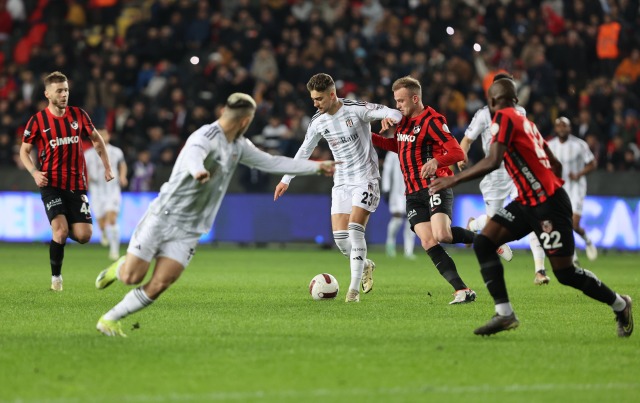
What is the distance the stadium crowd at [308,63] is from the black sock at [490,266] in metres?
12.7

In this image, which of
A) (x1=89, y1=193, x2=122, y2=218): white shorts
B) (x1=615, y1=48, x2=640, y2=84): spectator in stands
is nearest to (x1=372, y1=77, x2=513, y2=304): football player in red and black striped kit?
(x1=89, y1=193, x2=122, y2=218): white shorts

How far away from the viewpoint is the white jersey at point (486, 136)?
410 inches

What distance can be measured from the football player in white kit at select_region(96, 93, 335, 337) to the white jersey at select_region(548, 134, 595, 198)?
894 centimetres

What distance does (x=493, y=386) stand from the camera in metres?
4.56

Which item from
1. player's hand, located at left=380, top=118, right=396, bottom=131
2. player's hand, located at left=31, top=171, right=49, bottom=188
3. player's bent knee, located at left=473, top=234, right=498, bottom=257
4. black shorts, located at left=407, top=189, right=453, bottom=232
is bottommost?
player's bent knee, located at left=473, top=234, right=498, bottom=257

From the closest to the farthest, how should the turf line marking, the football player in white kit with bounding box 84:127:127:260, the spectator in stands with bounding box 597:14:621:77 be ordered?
the turf line marking
the football player in white kit with bounding box 84:127:127:260
the spectator in stands with bounding box 597:14:621:77

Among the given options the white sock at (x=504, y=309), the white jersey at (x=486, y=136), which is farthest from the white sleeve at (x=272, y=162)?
the white jersey at (x=486, y=136)

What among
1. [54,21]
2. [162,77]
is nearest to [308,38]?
[162,77]

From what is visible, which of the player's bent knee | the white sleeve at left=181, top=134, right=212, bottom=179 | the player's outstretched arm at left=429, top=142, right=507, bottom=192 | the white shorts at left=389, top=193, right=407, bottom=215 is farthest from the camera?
the white shorts at left=389, top=193, right=407, bottom=215

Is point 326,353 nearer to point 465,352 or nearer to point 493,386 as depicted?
point 465,352

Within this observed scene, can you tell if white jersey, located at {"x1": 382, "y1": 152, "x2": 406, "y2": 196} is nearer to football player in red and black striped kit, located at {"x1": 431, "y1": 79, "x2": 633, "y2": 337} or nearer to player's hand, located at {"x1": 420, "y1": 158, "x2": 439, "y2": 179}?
player's hand, located at {"x1": 420, "y1": 158, "x2": 439, "y2": 179}

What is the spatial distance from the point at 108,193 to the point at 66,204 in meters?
6.46

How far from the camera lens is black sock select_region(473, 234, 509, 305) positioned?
20.2 ft

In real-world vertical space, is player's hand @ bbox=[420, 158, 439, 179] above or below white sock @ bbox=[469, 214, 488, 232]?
above
